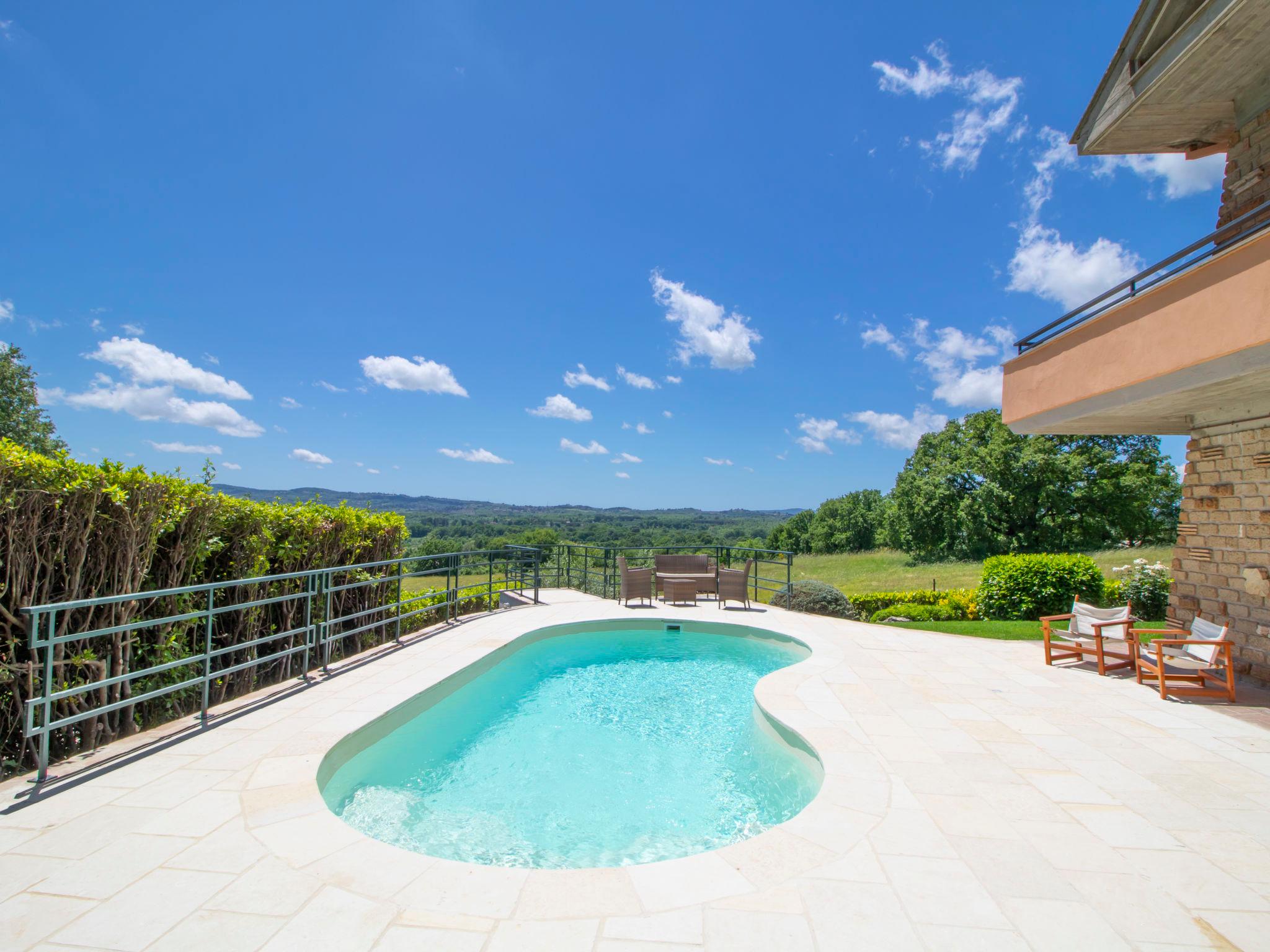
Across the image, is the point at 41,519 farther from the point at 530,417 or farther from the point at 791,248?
the point at 530,417

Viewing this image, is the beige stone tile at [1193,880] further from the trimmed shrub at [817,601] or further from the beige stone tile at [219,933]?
the trimmed shrub at [817,601]

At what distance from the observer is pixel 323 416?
30375 millimetres

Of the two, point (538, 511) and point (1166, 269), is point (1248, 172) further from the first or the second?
point (538, 511)

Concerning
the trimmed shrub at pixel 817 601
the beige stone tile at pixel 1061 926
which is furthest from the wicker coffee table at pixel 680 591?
the beige stone tile at pixel 1061 926

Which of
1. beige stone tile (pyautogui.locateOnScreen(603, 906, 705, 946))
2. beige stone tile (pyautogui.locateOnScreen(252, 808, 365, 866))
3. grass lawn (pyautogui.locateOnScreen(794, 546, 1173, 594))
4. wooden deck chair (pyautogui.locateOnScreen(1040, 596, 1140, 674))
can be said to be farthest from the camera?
grass lawn (pyautogui.locateOnScreen(794, 546, 1173, 594))

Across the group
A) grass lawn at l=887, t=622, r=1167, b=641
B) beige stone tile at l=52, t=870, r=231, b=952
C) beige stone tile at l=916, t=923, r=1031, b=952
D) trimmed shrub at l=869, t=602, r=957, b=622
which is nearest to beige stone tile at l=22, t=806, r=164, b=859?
beige stone tile at l=52, t=870, r=231, b=952

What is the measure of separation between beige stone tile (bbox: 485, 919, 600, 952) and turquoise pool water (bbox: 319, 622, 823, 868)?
1.05 metres

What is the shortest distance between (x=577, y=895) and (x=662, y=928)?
1.33 feet

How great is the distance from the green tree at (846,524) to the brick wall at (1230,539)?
47.4 m

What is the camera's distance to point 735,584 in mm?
9773

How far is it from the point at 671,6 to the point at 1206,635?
10.9 metres

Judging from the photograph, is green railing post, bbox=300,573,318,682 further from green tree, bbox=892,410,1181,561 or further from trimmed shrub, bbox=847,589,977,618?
green tree, bbox=892,410,1181,561

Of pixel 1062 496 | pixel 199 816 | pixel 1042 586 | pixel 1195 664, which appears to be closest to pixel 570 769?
pixel 199 816

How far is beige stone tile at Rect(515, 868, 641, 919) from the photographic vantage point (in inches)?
86.4
